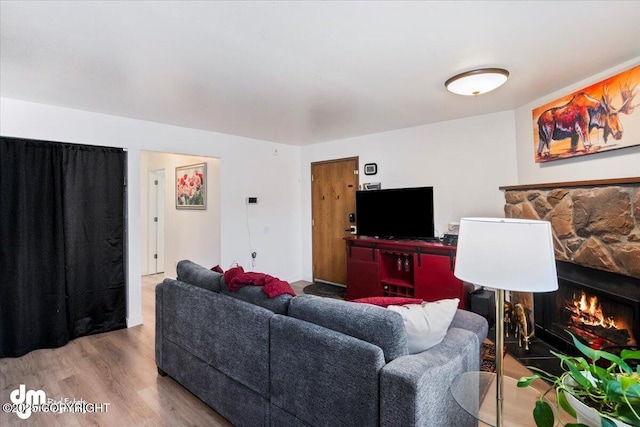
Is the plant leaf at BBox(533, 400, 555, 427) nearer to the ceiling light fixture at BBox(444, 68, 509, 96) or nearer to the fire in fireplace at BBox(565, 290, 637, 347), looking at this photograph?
the fire in fireplace at BBox(565, 290, 637, 347)

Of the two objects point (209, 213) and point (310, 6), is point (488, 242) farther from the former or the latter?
point (209, 213)

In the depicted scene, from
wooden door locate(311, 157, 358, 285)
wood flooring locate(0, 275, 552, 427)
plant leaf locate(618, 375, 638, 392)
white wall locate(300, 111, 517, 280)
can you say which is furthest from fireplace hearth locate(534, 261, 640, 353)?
wooden door locate(311, 157, 358, 285)

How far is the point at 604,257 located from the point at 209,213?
440cm

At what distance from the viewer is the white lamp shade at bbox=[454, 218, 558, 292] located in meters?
1.10

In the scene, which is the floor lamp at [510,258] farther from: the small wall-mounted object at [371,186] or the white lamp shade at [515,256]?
the small wall-mounted object at [371,186]

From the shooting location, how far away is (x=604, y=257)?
232cm

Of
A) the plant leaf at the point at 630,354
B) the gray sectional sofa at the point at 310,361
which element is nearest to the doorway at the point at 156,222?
the gray sectional sofa at the point at 310,361

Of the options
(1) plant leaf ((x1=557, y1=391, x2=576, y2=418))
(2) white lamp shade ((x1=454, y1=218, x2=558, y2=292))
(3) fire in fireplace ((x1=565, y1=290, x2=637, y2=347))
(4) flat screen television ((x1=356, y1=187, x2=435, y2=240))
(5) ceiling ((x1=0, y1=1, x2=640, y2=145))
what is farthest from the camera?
(4) flat screen television ((x1=356, y1=187, x2=435, y2=240))

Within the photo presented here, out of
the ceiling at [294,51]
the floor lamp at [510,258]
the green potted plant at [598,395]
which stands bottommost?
the green potted plant at [598,395]

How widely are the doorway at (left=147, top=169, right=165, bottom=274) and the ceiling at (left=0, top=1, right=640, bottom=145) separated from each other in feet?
9.48

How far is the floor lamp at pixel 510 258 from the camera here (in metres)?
1.10

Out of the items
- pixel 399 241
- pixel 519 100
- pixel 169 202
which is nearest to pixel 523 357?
pixel 399 241

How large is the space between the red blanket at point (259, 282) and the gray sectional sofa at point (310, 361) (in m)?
0.04

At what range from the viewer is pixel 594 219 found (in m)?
2.38
